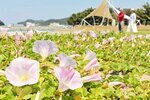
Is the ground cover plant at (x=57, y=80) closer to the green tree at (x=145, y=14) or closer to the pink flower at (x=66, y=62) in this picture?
the pink flower at (x=66, y=62)

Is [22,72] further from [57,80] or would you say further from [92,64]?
[92,64]

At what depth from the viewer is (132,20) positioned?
21.7 m

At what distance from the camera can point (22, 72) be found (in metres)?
1.37

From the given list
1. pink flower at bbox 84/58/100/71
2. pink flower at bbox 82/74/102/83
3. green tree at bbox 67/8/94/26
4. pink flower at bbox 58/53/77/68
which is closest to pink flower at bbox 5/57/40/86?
pink flower at bbox 58/53/77/68

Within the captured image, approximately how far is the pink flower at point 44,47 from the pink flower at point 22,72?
214 mm

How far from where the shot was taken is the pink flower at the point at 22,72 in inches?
53.3

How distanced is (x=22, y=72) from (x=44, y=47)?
0.89ft

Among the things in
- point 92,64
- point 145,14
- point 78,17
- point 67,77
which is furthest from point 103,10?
point 67,77

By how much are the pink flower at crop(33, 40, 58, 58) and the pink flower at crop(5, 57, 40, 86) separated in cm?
21

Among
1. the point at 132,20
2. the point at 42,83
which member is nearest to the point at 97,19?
the point at 132,20

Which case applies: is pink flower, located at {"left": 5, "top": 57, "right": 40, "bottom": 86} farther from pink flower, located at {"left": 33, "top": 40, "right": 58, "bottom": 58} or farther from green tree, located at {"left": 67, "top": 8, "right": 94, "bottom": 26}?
green tree, located at {"left": 67, "top": 8, "right": 94, "bottom": 26}

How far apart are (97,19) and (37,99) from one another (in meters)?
59.4

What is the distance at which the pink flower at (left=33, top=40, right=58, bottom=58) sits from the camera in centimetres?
159

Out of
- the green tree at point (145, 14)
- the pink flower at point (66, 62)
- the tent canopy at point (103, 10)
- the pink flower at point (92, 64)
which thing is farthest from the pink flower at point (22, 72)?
the green tree at point (145, 14)
